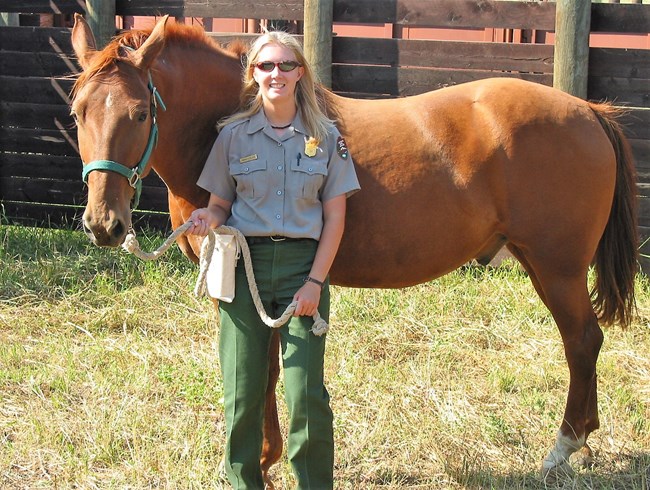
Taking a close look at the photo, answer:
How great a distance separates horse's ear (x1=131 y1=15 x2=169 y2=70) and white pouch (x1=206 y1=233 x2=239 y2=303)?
2.31 ft

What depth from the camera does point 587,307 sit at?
384 centimetres

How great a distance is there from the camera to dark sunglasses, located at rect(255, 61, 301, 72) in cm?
295

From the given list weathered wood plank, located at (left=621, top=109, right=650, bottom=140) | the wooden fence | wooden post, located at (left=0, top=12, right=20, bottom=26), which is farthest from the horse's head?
wooden post, located at (left=0, top=12, right=20, bottom=26)

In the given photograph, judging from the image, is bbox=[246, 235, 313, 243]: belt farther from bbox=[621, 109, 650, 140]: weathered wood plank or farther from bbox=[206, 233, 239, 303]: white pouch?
bbox=[621, 109, 650, 140]: weathered wood plank

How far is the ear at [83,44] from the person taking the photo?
3234mm

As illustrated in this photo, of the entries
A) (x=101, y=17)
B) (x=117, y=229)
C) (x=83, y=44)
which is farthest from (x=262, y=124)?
(x=101, y=17)

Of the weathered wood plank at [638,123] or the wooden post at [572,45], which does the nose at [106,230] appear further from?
the weathered wood plank at [638,123]

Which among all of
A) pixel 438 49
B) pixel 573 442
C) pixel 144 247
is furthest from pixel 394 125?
pixel 144 247

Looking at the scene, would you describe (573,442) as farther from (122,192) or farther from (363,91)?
(363,91)

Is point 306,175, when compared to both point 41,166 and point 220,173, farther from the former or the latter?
point 41,166

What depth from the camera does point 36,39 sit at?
23.7 ft

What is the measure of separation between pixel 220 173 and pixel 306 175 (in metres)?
0.35

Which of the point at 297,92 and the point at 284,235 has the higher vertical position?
the point at 297,92

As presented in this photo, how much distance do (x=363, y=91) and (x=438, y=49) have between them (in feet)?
2.16
